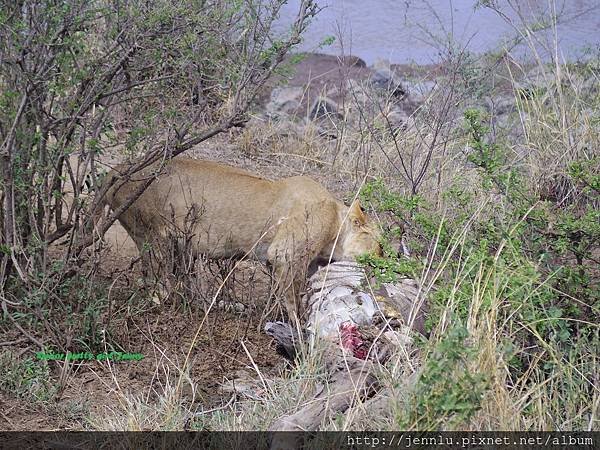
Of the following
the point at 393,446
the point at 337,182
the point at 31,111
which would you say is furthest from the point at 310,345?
the point at 337,182

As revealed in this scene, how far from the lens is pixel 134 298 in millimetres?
5789

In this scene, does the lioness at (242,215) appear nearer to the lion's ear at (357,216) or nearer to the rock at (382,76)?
the lion's ear at (357,216)

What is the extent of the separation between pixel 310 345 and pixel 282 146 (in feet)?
15.8

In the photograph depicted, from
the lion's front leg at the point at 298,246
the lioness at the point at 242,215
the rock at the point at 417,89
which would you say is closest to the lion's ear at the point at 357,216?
the lioness at the point at 242,215

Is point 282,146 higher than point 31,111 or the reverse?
the reverse

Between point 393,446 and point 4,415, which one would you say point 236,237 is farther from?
point 393,446

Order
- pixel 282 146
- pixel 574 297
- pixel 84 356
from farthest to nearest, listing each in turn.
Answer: pixel 282 146 → pixel 84 356 → pixel 574 297

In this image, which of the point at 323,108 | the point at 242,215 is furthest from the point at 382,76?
the point at 242,215

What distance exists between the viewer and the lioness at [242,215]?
631 cm

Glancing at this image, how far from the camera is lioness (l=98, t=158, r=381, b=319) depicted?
6312mm

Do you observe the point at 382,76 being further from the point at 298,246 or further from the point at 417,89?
the point at 298,246

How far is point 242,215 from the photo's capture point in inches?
255

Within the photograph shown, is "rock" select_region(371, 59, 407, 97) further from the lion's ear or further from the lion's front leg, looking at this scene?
the lion's front leg

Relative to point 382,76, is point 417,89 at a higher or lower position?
higher
